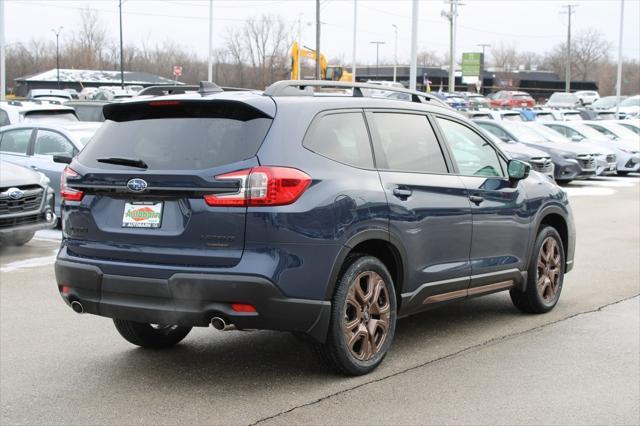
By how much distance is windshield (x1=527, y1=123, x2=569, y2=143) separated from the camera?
24.5m

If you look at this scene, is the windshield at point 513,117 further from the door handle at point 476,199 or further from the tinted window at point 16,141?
the door handle at point 476,199

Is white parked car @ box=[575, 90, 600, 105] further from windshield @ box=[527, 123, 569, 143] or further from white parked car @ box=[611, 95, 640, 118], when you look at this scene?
windshield @ box=[527, 123, 569, 143]

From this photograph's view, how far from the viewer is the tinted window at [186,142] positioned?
515 cm

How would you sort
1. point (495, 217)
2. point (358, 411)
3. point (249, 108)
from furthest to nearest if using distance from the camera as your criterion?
point (495, 217), point (249, 108), point (358, 411)

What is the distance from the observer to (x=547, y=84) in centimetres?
11469

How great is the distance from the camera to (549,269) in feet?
25.1

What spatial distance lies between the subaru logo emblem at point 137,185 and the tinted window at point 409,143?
162 centimetres

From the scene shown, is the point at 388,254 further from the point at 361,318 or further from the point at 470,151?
the point at 470,151

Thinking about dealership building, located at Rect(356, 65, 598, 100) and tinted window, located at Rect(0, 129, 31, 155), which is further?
dealership building, located at Rect(356, 65, 598, 100)

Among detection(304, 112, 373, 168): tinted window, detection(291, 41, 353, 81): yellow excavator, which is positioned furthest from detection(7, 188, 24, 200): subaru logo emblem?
detection(291, 41, 353, 81): yellow excavator

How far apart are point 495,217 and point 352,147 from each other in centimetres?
165

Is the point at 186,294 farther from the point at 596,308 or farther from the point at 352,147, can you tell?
the point at 596,308

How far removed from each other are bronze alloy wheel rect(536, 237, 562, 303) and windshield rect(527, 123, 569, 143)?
17.2 metres

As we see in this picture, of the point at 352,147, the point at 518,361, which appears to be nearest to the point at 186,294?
the point at 352,147
